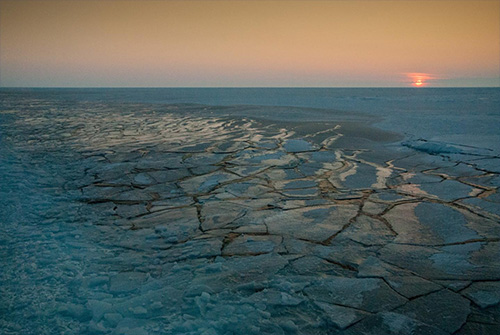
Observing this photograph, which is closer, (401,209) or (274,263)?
(274,263)

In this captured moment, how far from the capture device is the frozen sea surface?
1.37m

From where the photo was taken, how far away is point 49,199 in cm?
278

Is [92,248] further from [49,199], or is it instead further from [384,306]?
[384,306]

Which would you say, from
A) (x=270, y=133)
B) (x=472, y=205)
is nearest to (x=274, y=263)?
(x=472, y=205)

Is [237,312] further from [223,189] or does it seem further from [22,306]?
[223,189]

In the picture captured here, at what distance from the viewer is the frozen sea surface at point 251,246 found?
1374 millimetres

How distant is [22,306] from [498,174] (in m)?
4.24

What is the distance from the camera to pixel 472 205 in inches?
101

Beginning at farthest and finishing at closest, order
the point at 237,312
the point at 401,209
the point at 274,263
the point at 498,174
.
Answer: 1. the point at 498,174
2. the point at 401,209
3. the point at 274,263
4. the point at 237,312

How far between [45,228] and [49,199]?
684 millimetres

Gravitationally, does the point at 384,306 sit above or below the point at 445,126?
below

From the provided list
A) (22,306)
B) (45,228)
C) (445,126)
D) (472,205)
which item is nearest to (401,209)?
(472,205)

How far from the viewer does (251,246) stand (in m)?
1.97

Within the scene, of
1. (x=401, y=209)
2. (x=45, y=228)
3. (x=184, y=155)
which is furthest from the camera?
(x=184, y=155)
